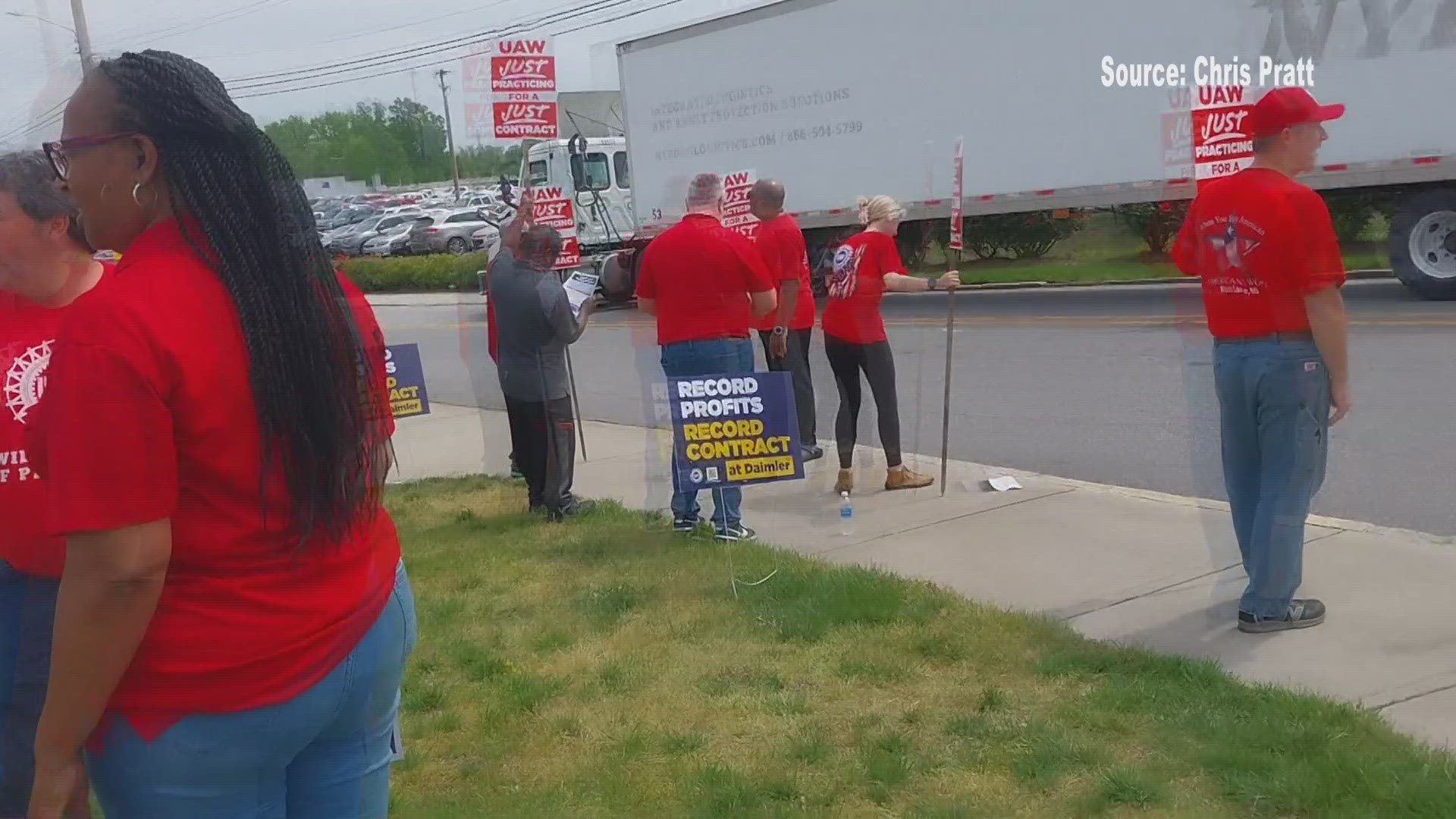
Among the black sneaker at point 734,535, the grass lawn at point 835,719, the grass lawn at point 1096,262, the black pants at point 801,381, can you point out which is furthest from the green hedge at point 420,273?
the grass lawn at point 835,719

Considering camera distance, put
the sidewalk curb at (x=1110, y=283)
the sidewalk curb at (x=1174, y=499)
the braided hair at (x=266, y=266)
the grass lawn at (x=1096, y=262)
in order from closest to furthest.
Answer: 1. the braided hair at (x=266, y=266)
2. the sidewalk curb at (x=1174, y=499)
3. the sidewalk curb at (x=1110, y=283)
4. the grass lawn at (x=1096, y=262)

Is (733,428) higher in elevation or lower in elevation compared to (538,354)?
lower

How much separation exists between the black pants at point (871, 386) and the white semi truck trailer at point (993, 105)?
1555 mm

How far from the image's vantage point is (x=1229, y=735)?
13.4ft

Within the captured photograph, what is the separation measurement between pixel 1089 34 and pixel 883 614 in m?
12.7

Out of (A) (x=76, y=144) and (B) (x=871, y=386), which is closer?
(A) (x=76, y=144)

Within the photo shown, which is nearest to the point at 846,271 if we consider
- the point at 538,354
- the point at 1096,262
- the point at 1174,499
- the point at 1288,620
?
the point at 538,354

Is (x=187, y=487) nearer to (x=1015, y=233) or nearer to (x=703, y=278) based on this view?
(x=703, y=278)

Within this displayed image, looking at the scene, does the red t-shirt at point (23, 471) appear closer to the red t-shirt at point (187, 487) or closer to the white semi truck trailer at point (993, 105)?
the red t-shirt at point (187, 487)

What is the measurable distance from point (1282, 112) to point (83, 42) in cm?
394

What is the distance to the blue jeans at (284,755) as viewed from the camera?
2.04m

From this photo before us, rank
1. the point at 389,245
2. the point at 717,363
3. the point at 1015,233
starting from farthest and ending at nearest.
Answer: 1. the point at 389,245
2. the point at 1015,233
3. the point at 717,363

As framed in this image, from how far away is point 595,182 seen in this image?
24969mm

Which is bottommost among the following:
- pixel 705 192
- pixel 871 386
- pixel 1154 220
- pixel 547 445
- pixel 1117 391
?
pixel 1117 391
